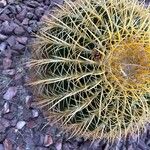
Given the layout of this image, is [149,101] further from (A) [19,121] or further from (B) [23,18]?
(B) [23,18]

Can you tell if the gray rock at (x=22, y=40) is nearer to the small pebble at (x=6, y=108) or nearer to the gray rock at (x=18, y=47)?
the gray rock at (x=18, y=47)

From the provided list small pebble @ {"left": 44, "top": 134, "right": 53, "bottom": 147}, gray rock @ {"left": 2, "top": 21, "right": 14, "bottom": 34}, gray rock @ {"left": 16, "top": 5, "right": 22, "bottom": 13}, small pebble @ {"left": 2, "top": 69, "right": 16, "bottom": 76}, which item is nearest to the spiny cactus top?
small pebble @ {"left": 44, "top": 134, "right": 53, "bottom": 147}

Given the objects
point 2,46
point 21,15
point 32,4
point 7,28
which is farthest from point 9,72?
point 32,4

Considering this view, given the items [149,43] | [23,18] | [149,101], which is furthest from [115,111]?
[23,18]

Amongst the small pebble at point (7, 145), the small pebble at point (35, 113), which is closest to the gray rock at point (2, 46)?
the small pebble at point (35, 113)

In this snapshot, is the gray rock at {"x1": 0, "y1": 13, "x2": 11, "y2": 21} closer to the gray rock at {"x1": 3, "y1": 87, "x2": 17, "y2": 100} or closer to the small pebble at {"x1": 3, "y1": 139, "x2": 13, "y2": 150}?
the gray rock at {"x1": 3, "y1": 87, "x2": 17, "y2": 100}

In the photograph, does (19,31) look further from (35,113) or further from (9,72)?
(35,113)

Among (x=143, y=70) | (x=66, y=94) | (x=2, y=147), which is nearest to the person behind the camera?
(x=143, y=70)
